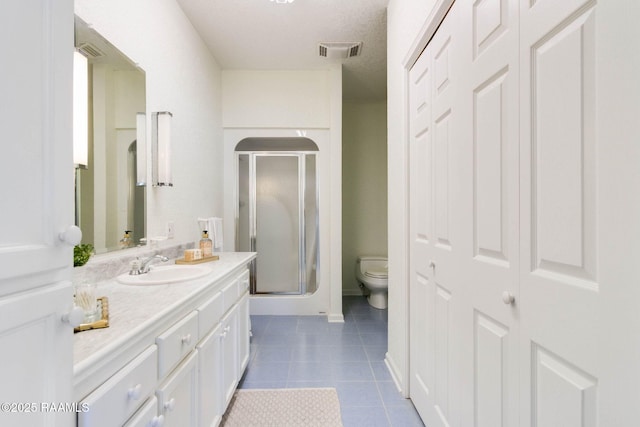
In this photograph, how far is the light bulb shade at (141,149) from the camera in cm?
172

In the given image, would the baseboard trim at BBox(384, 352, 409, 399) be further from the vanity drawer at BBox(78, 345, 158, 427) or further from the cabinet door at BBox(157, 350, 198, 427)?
the vanity drawer at BBox(78, 345, 158, 427)

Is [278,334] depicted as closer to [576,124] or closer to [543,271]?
[543,271]

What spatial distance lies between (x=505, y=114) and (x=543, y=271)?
0.49 metres

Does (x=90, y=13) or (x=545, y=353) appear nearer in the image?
(x=545, y=353)

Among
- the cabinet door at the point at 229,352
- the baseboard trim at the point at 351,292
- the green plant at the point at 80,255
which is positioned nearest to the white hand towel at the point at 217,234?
the cabinet door at the point at 229,352

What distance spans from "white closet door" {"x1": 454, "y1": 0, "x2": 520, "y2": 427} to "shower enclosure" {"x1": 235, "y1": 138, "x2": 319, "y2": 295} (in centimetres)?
238

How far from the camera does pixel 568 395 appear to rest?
26.0 inches

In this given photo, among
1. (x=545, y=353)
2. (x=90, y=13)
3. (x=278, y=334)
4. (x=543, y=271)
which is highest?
(x=90, y=13)

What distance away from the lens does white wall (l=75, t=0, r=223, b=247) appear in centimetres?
161

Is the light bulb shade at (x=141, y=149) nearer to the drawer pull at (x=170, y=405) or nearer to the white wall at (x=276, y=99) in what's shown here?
the drawer pull at (x=170, y=405)

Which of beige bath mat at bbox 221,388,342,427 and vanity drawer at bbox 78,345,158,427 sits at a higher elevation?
vanity drawer at bbox 78,345,158,427

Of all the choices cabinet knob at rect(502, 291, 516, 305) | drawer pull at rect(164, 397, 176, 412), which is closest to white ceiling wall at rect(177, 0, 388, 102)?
cabinet knob at rect(502, 291, 516, 305)

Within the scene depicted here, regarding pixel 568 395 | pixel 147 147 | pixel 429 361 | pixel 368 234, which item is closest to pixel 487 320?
pixel 568 395

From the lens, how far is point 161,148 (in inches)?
75.4
